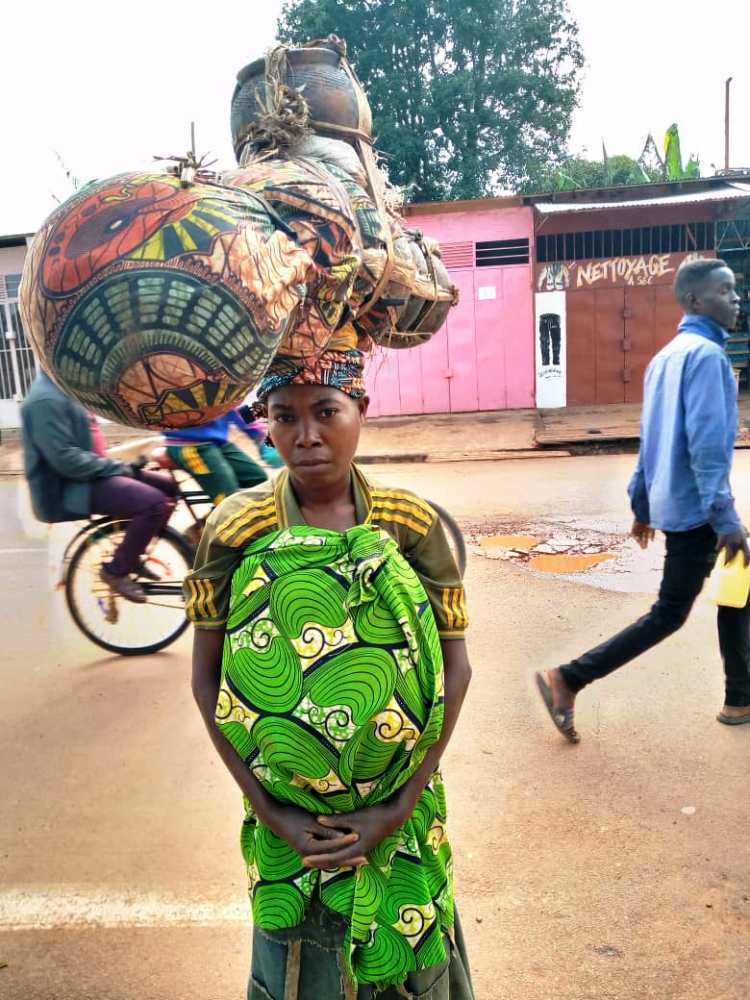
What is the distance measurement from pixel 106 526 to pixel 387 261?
9.26 ft

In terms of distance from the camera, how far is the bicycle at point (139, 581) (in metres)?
4.02

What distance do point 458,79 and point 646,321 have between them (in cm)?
904

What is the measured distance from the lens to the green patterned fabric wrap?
116 cm

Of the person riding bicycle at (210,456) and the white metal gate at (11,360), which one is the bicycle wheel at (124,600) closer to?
the person riding bicycle at (210,456)

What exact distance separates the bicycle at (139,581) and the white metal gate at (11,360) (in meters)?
11.2

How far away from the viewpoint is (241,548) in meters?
1.33

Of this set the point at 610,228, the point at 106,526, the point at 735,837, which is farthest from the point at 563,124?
the point at 735,837

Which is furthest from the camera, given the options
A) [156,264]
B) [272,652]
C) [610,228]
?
[610,228]

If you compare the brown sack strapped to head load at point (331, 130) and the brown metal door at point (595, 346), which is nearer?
the brown sack strapped to head load at point (331, 130)

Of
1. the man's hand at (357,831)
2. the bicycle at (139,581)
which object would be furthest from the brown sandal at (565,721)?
the man's hand at (357,831)

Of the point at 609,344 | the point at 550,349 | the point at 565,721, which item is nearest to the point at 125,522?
the point at 565,721

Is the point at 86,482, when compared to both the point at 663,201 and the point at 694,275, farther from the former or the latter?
the point at 663,201

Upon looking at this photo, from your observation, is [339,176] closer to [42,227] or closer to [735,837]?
[42,227]

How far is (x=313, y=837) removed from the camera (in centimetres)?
124
